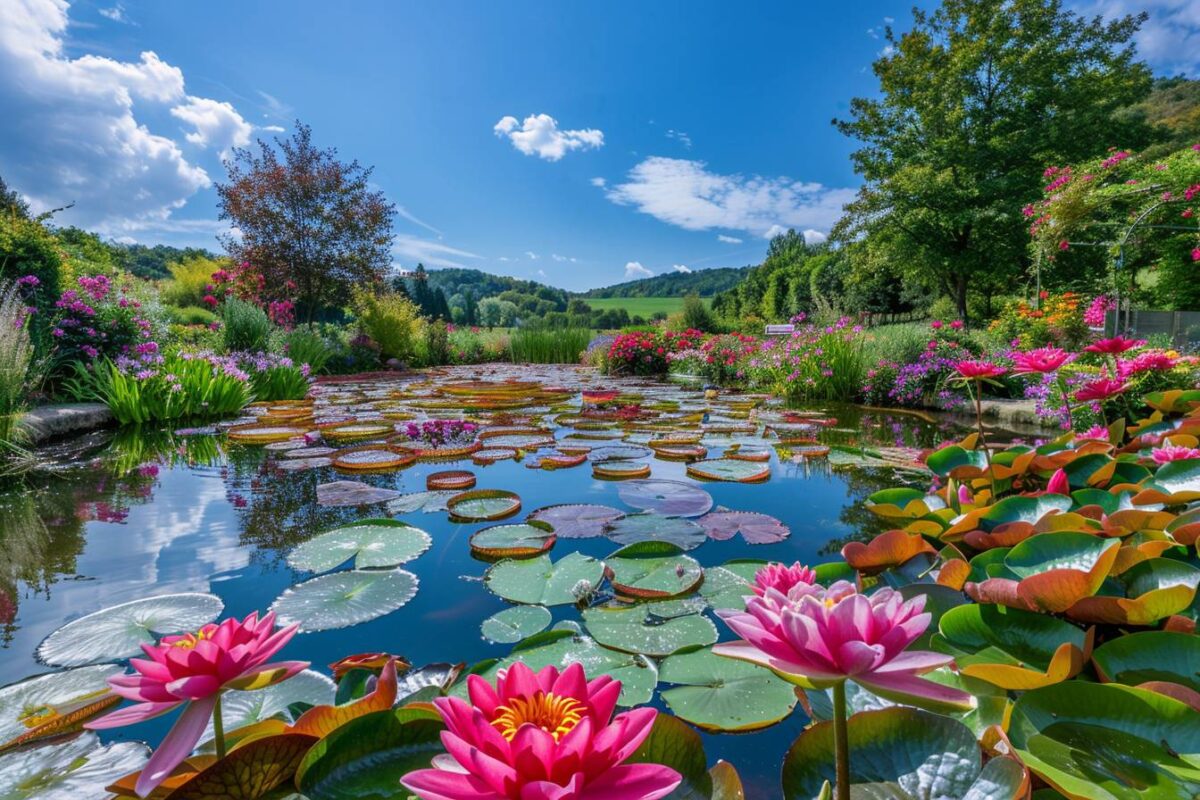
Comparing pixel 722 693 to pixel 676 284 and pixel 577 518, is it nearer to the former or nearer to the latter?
pixel 577 518

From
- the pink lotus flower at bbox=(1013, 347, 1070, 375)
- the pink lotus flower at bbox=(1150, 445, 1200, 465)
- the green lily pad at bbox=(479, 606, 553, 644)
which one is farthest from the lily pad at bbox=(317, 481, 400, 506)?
the pink lotus flower at bbox=(1150, 445, 1200, 465)

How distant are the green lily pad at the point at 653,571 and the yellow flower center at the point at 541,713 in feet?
3.32

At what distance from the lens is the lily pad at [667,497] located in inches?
86.0

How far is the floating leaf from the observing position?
5.70 ft

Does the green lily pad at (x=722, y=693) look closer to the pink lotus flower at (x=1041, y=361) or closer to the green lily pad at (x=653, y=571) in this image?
the green lily pad at (x=653, y=571)

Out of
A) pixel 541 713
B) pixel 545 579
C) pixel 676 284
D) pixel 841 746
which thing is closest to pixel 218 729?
pixel 541 713

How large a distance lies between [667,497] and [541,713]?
6.36 feet

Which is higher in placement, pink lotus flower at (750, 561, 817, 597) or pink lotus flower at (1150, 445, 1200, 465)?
pink lotus flower at (750, 561, 817, 597)

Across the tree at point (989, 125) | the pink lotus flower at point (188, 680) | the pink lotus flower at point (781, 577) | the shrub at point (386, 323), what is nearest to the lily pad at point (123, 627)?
the pink lotus flower at point (188, 680)

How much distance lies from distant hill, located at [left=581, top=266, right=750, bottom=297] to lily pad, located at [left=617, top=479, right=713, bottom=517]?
5598cm

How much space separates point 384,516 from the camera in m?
2.14

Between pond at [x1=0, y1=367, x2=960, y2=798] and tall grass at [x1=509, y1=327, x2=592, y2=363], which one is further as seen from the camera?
tall grass at [x1=509, y1=327, x2=592, y2=363]

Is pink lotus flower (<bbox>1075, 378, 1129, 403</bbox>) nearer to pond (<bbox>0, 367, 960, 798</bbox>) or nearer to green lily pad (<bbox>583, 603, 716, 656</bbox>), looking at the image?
pond (<bbox>0, 367, 960, 798</bbox>)

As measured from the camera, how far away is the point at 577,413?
15.8 ft
